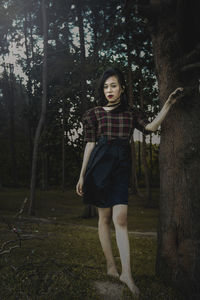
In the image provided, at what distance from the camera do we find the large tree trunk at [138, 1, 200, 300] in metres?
3.20

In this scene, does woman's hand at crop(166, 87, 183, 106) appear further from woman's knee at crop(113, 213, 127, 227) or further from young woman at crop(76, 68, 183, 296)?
woman's knee at crop(113, 213, 127, 227)

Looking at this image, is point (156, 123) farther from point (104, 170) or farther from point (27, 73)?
point (27, 73)

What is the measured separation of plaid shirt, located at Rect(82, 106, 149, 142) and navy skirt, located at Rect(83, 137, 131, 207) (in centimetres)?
8

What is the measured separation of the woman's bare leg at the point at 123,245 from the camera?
3.16m

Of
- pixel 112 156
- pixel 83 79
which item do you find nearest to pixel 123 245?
pixel 112 156

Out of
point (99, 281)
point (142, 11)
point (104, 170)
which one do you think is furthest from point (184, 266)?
point (142, 11)

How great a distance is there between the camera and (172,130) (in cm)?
341

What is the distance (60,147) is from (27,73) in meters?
5.63

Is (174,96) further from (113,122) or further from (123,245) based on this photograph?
(123,245)

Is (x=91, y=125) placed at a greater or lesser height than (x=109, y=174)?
greater

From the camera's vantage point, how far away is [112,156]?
3.39 m

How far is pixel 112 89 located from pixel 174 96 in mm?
722

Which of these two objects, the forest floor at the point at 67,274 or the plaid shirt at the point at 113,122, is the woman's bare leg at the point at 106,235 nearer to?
the forest floor at the point at 67,274

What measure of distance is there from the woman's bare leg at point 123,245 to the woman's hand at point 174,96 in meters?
1.22
